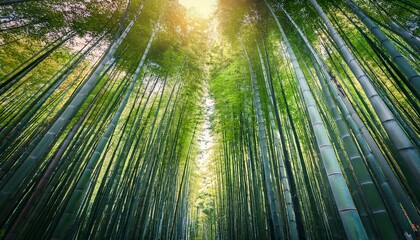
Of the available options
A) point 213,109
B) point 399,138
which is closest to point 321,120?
point 399,138

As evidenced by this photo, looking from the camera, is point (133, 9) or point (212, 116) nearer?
point (133, 9)

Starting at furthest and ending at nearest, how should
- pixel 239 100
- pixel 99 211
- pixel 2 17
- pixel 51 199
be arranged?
1. pixel 239 100
2. pixel 2 17
3. pixel 99 211
4. pixel 51 199

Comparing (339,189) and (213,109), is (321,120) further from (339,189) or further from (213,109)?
(213,109)

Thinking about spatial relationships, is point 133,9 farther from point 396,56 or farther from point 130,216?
Answer: point 396,56

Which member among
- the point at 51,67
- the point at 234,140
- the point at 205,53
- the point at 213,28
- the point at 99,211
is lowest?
the point at 99,211

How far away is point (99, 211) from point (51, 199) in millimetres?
592

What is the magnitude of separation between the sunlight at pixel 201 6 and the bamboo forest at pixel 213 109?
0.02 meters

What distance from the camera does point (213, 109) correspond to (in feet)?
16.9

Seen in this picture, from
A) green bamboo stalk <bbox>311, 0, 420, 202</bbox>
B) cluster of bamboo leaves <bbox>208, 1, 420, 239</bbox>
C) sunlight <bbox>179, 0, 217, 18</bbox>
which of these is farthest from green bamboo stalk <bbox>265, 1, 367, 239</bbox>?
sunlight <bbox>179, 0, 217, 18</bbox>

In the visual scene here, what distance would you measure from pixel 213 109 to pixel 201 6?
7.78ft

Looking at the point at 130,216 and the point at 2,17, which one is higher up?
the point at 2,17

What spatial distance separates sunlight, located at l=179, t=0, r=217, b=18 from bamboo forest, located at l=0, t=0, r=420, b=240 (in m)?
0.02

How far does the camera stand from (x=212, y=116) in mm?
5078

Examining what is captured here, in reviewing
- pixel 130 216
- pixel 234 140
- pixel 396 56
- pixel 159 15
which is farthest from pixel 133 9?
pixel 396 56
